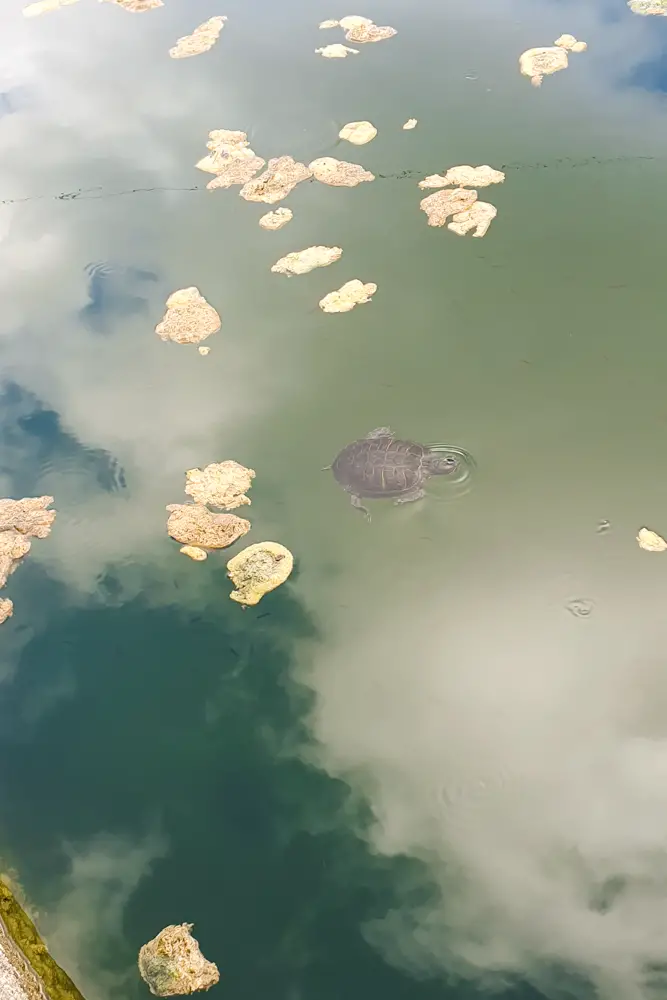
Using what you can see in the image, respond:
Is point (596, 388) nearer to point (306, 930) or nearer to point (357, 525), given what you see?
point (357, 525)

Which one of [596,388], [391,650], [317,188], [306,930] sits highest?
[317,188]

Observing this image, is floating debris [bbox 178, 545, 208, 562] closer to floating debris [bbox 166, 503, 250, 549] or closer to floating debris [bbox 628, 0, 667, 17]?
floating debris [bbox 166, 503, 250, 549]

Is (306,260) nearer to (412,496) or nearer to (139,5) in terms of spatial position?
(412,496)

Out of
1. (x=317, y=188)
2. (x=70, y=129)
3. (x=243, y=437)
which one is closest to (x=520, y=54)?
(x=317, y=188)

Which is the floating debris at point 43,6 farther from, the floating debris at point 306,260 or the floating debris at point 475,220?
the floating debris at point 475,220

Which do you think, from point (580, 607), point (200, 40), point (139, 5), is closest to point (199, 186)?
point (200, 40)

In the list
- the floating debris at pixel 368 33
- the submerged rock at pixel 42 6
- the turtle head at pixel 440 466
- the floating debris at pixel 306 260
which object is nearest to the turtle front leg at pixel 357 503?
the turtle head at pixel 440 466
